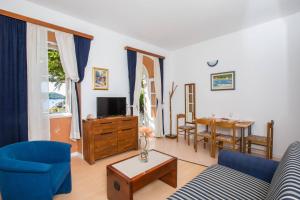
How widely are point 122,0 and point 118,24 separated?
80cm

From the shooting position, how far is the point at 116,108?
3287 millimetres

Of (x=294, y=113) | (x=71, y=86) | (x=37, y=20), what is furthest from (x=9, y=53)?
(x=294, y=113)

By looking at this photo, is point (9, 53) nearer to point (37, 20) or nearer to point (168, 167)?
point (37, 20)

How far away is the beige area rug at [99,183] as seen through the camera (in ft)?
6.00

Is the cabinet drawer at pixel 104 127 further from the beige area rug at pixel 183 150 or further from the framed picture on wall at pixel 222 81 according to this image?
the framed picture on wall at pixel 222 81

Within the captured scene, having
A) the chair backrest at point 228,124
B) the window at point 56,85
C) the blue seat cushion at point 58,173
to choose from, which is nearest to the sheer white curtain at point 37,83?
the window at point 56,85

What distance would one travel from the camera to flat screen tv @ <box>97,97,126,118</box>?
3.07 meters

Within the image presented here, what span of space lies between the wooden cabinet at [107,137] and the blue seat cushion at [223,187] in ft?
6.22

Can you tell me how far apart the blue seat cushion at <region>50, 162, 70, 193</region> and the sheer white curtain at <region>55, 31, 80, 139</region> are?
1.23 meters

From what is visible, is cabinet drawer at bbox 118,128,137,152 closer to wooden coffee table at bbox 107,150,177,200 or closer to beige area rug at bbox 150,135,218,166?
beige area rug at bbox 150,135,218,166

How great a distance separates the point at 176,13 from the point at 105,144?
8.95 ft

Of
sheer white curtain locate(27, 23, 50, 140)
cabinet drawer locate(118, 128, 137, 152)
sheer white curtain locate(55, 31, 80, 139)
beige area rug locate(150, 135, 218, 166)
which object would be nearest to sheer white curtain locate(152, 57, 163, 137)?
beige area rug locate(150, 135, 218, 166)

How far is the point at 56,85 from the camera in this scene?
3.00 metres

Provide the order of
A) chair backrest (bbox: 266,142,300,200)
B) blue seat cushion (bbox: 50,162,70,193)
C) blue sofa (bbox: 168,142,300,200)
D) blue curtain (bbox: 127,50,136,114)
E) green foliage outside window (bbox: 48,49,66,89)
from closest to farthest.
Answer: chair backrest (bbox: 266,142,300,200) < blue sofa (bbox: 168,142,300,200) < blue seat cushion (bbox: 50,162,70,193) < green foliage outside window (bbox: 48,49,66,89) < blue curtain (bbox: 127,50,136,114)
